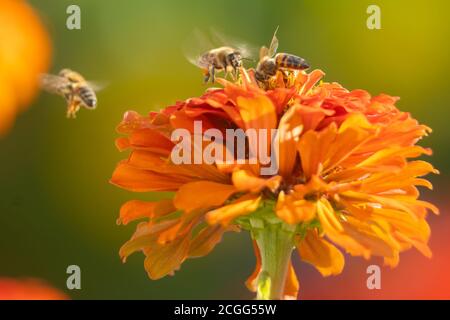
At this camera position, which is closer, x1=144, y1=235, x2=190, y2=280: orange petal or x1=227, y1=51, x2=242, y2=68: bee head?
x1=144, y1=235, x2=190, y2=280: orange petal

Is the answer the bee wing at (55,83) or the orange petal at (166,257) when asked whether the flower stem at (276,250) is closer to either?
the orange petal at (166,257)

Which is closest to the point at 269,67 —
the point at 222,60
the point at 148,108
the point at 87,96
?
the point at 222,60

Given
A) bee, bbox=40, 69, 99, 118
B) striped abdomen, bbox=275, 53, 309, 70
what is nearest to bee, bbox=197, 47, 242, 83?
striped abdomen, bbox=275, 53, 309, 70

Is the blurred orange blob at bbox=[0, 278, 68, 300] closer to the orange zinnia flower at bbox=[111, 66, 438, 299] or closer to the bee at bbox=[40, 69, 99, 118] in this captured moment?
the bee at bbox=[40, 69, 99, 118]

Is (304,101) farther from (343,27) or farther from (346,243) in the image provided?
(343,27)

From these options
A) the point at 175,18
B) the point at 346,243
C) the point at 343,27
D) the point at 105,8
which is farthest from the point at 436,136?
the point at 346,243

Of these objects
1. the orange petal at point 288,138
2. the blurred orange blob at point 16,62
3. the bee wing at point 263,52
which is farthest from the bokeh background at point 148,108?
the orange petal at point 288,138
